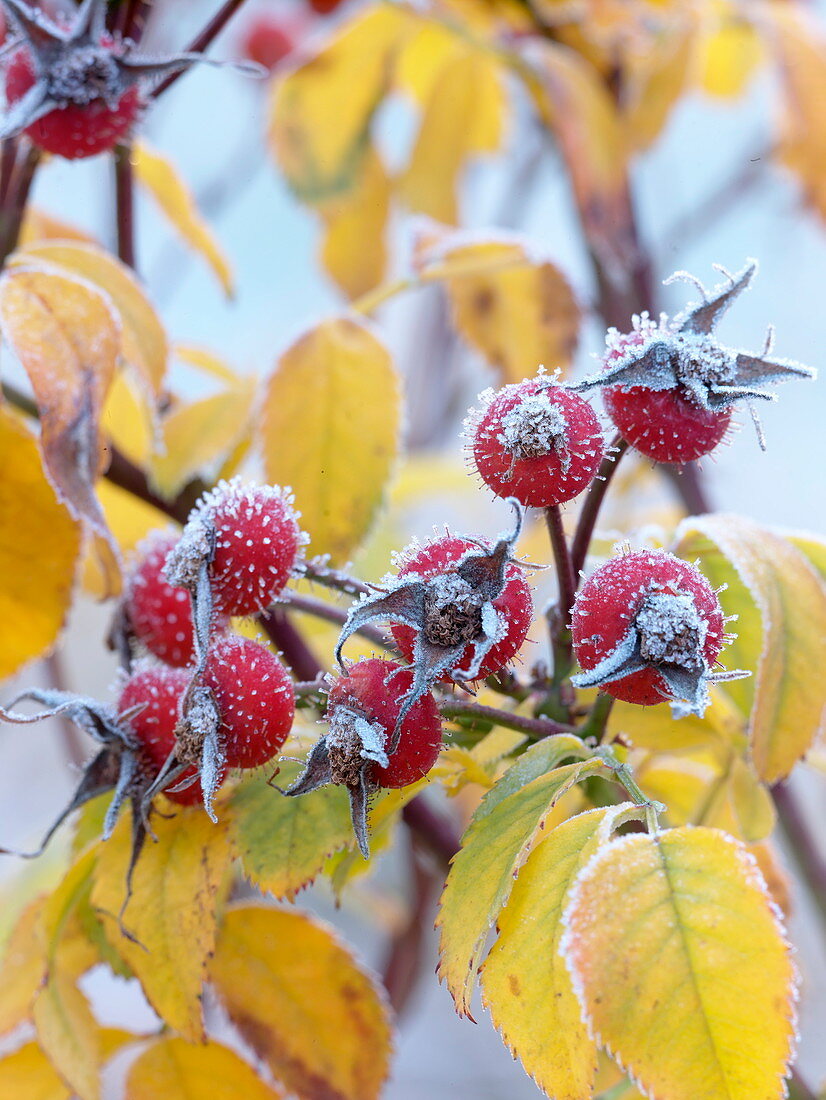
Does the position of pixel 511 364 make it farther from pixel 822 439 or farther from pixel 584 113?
pixel 822 439

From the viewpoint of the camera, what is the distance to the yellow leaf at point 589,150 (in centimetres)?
105

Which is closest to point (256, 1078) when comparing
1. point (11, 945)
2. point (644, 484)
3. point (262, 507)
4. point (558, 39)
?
point (11, 945)

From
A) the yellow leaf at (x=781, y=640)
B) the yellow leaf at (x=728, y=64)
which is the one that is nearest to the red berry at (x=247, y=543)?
the yellow leaf at (x=781, y=640)

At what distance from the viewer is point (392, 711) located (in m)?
0.47

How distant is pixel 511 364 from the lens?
1.00 m

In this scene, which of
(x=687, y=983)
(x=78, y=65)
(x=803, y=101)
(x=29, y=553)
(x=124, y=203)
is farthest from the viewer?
(x=803, y=101)

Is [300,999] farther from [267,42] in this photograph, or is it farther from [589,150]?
[267,42]

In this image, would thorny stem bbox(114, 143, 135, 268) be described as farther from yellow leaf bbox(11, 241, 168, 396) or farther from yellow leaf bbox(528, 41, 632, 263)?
yellow leaf bbox(528, 41, 632, 263)

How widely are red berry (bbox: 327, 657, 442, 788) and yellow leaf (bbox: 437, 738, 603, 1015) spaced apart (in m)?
0.04

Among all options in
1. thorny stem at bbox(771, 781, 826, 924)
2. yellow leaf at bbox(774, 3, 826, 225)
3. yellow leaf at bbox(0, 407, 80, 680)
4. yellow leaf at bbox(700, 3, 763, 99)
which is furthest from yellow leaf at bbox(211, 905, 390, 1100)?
yellow leaf at bbox(700, 3, 763, 99)

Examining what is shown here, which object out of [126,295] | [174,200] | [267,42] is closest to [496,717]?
[126,295]

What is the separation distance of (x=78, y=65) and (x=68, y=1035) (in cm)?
56

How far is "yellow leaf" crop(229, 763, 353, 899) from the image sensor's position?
1.75ft

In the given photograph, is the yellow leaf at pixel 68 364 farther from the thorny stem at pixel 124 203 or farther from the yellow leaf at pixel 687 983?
the yellow leaf at pixel 687 983
